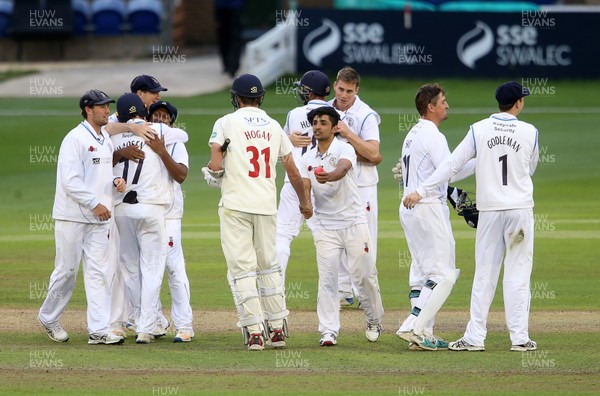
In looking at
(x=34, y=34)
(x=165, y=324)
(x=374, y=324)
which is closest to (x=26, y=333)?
(x=165, y=324)

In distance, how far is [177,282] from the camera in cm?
1170

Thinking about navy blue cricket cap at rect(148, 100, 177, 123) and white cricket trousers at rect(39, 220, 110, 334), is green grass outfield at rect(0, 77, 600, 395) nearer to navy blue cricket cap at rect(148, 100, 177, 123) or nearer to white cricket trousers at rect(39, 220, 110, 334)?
white cricket trousers at rect(39, 220, 110, 334)

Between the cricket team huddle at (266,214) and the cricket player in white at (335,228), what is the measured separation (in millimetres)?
12

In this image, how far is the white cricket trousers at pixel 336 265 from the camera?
1138 centimetres

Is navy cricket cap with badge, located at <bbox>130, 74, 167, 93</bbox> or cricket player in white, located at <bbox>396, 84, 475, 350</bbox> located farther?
navy cricket cap with badge, located at <bbox>130, 74, 167, 93</bbox>

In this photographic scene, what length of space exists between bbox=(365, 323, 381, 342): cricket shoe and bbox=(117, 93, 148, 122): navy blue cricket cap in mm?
3031

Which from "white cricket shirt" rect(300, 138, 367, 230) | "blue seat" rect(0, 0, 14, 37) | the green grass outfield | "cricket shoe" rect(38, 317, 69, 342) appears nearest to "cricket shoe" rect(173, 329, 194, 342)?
the green grass outfield

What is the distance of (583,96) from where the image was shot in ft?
102

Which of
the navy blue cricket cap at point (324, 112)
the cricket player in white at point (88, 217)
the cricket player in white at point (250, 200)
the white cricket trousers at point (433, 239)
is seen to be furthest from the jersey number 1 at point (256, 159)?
the white cricket trousers at point (433, 239)

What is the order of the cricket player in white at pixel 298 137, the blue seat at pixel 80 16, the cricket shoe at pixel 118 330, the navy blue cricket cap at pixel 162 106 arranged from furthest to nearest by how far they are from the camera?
1. the blue seat at pixel 80 16
2. the cricket player in white at pixel 298 137
3. the navy blue cricket cap at pixel 162 106
4. the cricket shoe at pixel 118 330

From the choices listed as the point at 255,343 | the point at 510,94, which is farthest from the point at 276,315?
the point at 510,94

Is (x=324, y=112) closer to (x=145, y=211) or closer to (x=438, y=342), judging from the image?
(x=145, y=211)

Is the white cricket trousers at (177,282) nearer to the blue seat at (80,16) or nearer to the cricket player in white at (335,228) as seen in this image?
the cricket player in white at (335,228)

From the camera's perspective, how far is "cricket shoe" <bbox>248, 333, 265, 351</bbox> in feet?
36.3
